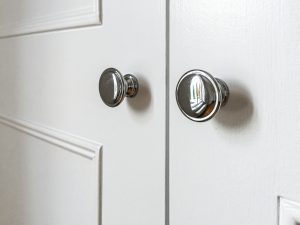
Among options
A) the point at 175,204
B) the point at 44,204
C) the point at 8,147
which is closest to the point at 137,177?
the point at 175,204

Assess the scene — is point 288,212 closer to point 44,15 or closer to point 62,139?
point 62,139

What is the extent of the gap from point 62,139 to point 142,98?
8.5 inches

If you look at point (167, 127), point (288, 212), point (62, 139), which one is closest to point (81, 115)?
point (62, 139)

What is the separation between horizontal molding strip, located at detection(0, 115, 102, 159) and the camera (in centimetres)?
49

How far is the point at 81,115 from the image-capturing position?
503mm

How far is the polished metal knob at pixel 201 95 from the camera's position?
0.92 feet

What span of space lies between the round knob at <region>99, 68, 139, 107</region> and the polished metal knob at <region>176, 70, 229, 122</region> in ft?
0.34

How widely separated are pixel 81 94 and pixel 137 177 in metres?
0.16

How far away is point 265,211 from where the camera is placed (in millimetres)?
275

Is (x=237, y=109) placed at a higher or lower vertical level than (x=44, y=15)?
lower

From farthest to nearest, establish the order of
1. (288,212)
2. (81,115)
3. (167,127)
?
(81,115)
(167,127)
(288,212)

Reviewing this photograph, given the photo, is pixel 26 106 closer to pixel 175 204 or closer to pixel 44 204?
pixel 44 204

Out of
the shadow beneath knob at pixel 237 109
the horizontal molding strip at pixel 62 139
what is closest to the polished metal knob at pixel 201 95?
the shadow beneath knob at pixel 237 109

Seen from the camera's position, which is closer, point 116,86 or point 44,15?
point 116,86
